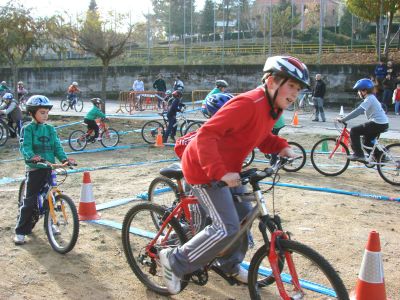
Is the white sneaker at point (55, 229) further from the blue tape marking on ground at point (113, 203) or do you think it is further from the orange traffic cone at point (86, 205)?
the blue tape marking on ground at point (113, 203)

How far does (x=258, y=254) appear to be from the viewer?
3318 millimetres

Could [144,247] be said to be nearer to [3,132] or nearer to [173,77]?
[3,132]

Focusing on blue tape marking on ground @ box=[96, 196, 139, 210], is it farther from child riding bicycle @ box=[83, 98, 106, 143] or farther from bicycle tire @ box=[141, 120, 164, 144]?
bicycle tire @ box=[141, 120, 164, 144]

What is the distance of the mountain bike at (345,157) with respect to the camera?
820 centimetres

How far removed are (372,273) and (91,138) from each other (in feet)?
33.6

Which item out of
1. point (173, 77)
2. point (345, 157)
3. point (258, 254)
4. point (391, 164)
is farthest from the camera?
point (173, 77)

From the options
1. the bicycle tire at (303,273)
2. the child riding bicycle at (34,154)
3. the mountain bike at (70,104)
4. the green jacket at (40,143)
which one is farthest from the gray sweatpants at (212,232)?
the mountain bike at (70,104)

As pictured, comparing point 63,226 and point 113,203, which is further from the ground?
point 63,226

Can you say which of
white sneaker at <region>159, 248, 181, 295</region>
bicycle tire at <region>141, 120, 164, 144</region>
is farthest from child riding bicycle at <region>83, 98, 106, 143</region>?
white sneaker at <region>159, 248, 181, 295</region>

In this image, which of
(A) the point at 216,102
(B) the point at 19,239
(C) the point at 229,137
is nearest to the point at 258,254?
(C) the point at 229,137

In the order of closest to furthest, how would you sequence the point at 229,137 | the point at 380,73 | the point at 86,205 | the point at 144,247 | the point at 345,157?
1. the point at 229,137
2. the point at 144,247
3. the point at 86,205
4. the point at 345,157
5. the point at 380,73

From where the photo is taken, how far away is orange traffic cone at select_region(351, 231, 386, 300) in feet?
11.3

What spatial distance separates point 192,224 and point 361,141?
5.36 metres

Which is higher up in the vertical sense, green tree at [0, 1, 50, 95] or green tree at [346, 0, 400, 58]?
green tree at [346, 0, 400, 58]
